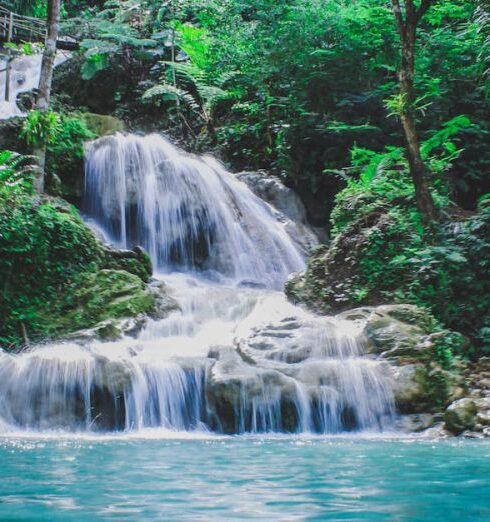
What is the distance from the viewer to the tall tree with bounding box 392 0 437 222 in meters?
9.93

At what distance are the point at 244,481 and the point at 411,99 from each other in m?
8.18

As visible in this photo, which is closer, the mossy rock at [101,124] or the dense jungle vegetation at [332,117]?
the dense jungle vegetation at [332,117]

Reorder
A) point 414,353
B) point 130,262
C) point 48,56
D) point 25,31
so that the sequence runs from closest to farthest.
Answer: point 414,353 → point 130,262 → point 48,56 → point 25,31

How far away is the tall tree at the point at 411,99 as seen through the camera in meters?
9.93

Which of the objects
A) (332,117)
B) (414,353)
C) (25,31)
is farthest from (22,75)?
(414,353)

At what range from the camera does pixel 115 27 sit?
2023 cm

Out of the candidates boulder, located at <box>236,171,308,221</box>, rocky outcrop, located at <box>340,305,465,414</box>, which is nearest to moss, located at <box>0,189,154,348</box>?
rocky outcrop, located at <box>340,305,465,414</box>

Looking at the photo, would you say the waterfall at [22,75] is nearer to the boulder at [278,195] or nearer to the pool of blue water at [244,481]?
the boulder at [278,195]

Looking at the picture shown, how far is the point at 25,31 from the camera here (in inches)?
922

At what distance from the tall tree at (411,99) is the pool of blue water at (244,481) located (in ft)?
17.8

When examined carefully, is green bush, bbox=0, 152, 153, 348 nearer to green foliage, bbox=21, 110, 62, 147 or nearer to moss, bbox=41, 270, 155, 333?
moss, bbox=41, 270, 155, 333

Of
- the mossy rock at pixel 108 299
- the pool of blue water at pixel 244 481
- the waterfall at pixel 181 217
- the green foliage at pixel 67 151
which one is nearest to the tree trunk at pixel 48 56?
the green foliage at pixel 67 151

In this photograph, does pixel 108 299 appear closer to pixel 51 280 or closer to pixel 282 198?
pixel 51 280

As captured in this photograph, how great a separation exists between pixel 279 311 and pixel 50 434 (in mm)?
4605
